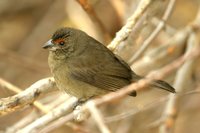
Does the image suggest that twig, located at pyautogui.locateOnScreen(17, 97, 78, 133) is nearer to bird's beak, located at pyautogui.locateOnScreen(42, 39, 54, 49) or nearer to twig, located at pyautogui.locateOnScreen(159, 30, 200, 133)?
bird's beak, located at pyautogui.locateOnScreen(42, 39, 54, 49)

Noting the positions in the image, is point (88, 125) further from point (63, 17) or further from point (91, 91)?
point (63, 17)

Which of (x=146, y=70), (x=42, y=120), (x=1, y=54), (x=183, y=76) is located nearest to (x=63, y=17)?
(x=1, y=54)

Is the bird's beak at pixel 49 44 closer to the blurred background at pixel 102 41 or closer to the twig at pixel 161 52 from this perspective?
the blurred background at pixel 102 41

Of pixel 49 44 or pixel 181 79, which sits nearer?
pixel 49 44

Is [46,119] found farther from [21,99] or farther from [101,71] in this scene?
[101,71]

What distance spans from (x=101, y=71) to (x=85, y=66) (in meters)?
0.18

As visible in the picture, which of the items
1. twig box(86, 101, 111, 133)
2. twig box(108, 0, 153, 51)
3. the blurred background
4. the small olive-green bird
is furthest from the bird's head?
twig box(86, 101, 111, 133)

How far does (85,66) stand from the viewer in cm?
564

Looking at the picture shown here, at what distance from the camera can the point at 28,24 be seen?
9.45 m

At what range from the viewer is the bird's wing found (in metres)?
5.55

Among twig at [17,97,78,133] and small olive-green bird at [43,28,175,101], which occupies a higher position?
small olive-green bird at [43,28,175,101]

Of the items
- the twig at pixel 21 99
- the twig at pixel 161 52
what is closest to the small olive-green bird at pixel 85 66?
the twig at pixel 161 52

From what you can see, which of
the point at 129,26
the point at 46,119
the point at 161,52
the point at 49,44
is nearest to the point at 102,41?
the point at 161,52

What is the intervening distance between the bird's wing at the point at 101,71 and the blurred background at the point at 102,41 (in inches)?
6.8
